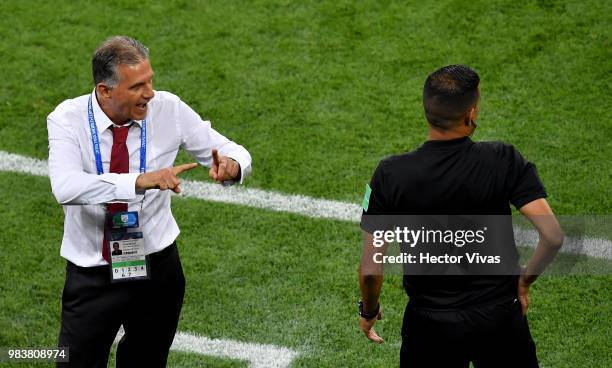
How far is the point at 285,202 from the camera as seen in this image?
6.89 m

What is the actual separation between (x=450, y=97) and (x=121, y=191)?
124 centimetres

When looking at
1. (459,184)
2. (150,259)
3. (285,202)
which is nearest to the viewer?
(459,184)

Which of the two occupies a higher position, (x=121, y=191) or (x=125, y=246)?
(x=121, y=191)

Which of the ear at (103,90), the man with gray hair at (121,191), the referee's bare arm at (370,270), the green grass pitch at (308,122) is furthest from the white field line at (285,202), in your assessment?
the ear at (103,90)

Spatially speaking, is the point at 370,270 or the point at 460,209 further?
the point at 370,270

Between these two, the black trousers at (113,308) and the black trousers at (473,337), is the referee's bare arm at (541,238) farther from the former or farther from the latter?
the black trousers at (113,308)

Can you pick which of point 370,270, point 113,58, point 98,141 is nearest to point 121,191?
point 98,141

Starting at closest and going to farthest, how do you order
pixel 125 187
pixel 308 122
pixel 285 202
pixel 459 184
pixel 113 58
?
pixel 459 184 < pixel 125 187 < pixel 113 58 < pixel 285 202 < pixel 308 122

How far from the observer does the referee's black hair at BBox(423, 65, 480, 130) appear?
3.99 metres

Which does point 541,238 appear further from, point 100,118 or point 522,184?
point 100,118

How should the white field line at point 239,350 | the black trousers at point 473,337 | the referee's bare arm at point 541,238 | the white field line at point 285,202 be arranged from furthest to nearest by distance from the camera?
1. the white field line at point 285,202
2. the white field line at point 239,350
3. the black trousers at point 473,337
4. the referee's bare arm at point 541,238

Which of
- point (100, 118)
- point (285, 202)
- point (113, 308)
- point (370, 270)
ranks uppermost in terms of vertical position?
point (100, 118)

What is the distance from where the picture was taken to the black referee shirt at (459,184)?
397 centimetres

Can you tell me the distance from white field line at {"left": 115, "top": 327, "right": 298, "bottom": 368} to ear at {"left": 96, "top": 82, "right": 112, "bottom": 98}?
5.71ft
